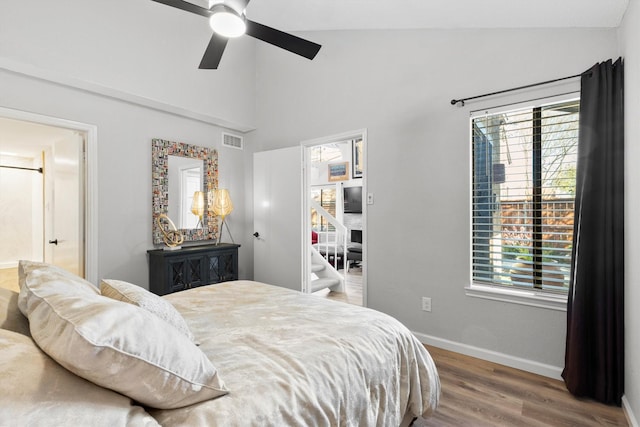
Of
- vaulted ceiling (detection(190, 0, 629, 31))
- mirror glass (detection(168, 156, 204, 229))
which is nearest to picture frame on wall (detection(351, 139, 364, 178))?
vaulted ceiling (detection(190, 0, 629, 31))

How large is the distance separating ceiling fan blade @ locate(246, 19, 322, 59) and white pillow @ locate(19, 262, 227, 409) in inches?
70.7

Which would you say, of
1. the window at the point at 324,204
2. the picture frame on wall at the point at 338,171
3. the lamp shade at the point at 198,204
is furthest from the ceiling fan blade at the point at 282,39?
the window at the point at 324,204

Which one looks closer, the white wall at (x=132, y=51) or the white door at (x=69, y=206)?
the white wall at (x=132, y=51)

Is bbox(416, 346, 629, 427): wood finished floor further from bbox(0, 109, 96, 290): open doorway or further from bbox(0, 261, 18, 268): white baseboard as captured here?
bbox(0, 261, 18, 268): white baseboard

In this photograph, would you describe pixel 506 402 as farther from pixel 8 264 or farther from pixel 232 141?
pixel 8 264

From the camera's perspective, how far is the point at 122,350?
0.83 m

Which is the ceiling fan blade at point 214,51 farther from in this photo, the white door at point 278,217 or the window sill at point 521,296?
the window sill at point 521,296

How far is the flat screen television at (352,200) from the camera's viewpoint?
7.84 metres

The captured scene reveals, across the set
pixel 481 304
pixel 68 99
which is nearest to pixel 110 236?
pixel 68 99

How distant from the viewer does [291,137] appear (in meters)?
4.03

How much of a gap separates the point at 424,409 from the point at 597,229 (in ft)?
5.20

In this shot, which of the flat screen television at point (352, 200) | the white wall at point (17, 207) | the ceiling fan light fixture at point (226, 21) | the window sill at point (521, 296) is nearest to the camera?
the ceiling fan light fixture at point (226, 21)

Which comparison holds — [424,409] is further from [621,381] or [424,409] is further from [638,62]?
[638,62]

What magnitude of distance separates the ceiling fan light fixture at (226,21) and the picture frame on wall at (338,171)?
241 inches
